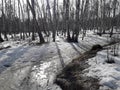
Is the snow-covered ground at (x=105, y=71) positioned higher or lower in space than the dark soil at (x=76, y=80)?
higher

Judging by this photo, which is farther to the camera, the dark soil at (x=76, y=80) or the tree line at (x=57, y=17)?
the tree line at (x=57, y=17)

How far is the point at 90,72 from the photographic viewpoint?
709 cm

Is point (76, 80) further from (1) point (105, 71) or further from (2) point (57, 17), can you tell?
(2) point (57, 17)

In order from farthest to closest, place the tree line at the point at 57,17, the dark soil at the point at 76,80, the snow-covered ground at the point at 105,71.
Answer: the tree line at the point at 57,17
the dark soil at the point at 76,80
the snow-covered ground at the point at 105,71

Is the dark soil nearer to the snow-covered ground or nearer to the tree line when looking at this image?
the snow-covered ground

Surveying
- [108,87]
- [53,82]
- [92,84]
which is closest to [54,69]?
[53,82]

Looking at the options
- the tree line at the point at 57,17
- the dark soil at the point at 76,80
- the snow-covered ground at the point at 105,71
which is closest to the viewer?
the snow-covered ground at the point at 105,71

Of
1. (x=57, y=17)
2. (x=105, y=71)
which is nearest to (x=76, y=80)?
(x=105, y=71)

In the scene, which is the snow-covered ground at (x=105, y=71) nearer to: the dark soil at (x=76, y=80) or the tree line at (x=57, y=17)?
the dark soil at (x=76, y=80)

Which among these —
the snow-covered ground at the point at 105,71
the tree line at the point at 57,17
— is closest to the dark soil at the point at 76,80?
the snow-covered ground at the point at 105,71

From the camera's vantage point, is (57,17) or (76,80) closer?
(76,80)

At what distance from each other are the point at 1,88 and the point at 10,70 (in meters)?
2.45

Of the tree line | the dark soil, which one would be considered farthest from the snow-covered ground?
the tree line

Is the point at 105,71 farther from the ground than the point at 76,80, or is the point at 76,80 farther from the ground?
the point at 105,71
